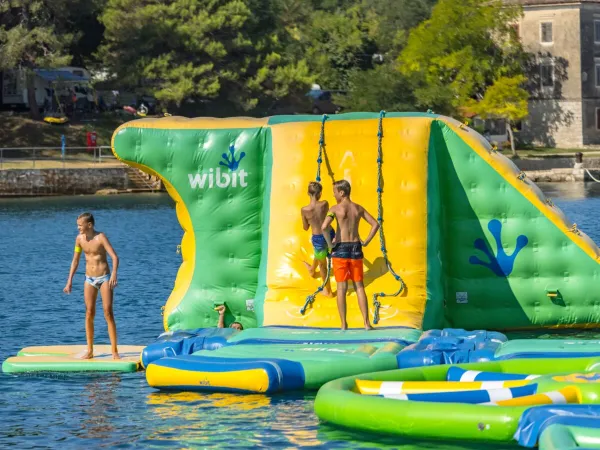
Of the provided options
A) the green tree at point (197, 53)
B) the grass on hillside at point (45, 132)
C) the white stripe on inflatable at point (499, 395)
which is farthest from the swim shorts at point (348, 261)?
the grass on hillside at point (45, 132)

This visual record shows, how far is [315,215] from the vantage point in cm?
1983

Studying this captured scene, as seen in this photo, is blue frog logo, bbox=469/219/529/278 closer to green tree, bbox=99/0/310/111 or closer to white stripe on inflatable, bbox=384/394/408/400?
white stripe on inflatable, bbox=384/394/408/400

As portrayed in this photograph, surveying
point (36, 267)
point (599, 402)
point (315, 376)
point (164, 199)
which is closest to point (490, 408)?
point (599, 402)

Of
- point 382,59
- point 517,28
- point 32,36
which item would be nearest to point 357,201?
point 32,36

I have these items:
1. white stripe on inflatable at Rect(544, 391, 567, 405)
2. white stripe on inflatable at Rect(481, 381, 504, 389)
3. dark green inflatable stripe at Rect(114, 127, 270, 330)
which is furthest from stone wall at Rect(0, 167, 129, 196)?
white stripe on inflatable at Rect(544, 391, 567, 405)

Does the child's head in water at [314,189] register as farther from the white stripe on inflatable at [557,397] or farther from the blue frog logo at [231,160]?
the white stripe on inflatable at [557,397]

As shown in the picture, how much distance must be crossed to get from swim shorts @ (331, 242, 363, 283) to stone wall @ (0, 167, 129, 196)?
45906 mm

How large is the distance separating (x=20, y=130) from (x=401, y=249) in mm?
53576

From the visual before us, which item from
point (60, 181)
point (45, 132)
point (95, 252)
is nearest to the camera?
point (95, 252)

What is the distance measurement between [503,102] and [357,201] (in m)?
59.1

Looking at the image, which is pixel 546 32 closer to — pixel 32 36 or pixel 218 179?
pixel 32 36

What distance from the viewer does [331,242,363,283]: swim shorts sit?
19234 millimetres

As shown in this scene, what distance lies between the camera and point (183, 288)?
21328mm

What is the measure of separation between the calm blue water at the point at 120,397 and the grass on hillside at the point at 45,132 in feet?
92.4
